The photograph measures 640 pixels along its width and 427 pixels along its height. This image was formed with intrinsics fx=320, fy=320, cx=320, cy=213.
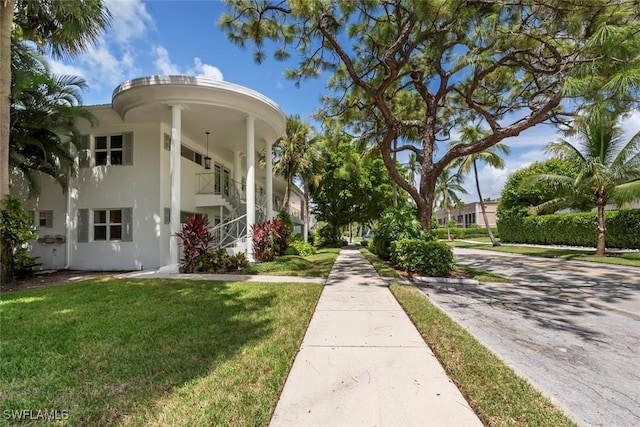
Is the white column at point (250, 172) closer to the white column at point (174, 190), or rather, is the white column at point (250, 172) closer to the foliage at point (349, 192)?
the white column at point (174, 190)

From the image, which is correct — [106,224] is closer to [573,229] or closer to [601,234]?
[601,234]

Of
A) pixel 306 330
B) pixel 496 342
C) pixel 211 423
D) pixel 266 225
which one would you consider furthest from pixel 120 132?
pixel 496 342

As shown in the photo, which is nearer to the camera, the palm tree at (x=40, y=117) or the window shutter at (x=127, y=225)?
the palm tree at (x=40, y=117)

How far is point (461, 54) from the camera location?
9445mm

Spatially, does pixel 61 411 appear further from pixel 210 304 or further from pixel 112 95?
pixel 112 95

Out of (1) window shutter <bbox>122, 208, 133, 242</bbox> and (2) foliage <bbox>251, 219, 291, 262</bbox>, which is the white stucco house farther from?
(2) foliage <bbox>251, 219, 291, 262</bbox>

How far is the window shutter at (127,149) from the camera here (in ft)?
39.2

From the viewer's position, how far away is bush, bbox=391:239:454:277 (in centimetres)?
933

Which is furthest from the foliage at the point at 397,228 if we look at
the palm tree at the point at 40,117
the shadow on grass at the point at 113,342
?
the palm tree at the point at 40,117

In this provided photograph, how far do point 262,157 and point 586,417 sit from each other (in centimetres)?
1844

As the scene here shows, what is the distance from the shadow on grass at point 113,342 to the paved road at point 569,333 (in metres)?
3.29

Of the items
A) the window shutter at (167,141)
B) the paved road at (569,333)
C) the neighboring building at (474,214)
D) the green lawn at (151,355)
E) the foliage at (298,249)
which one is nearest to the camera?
the green lawn at (151,355)

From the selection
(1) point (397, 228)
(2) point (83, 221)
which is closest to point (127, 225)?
(2) point (83, 221)

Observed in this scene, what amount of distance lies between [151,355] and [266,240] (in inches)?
358
